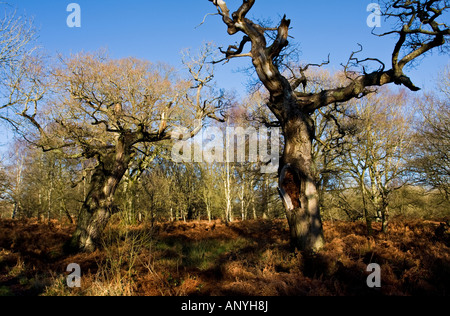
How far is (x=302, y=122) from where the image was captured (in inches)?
A: 217

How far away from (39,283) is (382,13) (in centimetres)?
946

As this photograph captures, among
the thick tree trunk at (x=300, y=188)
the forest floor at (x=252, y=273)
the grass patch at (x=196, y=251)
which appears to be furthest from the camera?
the grass patch at (x=196, y=251)

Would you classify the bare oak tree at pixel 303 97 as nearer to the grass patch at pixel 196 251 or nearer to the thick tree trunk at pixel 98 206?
the grass patch at pixel 196 251

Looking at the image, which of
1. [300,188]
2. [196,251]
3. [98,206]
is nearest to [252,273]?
[300,188]

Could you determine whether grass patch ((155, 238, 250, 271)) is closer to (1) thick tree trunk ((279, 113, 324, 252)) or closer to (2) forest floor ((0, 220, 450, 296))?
(2) forest floor ((0, 220, 450, 296))

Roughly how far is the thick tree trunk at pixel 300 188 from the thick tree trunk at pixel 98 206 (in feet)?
19.0

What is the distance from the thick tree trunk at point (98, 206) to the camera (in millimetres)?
7648

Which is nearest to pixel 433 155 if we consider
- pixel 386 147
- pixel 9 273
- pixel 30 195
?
pixel 386 147

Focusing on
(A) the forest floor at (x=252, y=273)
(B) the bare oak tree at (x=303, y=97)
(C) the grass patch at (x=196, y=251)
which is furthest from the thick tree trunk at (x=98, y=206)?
(B) the bare oak tree at (x=303, y=97)

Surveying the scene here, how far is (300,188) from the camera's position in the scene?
5.14 meters

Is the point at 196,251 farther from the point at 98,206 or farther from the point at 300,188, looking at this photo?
the point at 300,188

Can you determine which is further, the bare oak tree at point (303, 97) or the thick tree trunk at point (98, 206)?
the thick tree trunk at point (98, 206)

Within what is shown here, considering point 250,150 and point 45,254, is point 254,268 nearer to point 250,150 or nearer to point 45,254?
point 45,254

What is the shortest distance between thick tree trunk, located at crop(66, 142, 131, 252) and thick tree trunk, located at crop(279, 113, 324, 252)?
5801 millimetres
